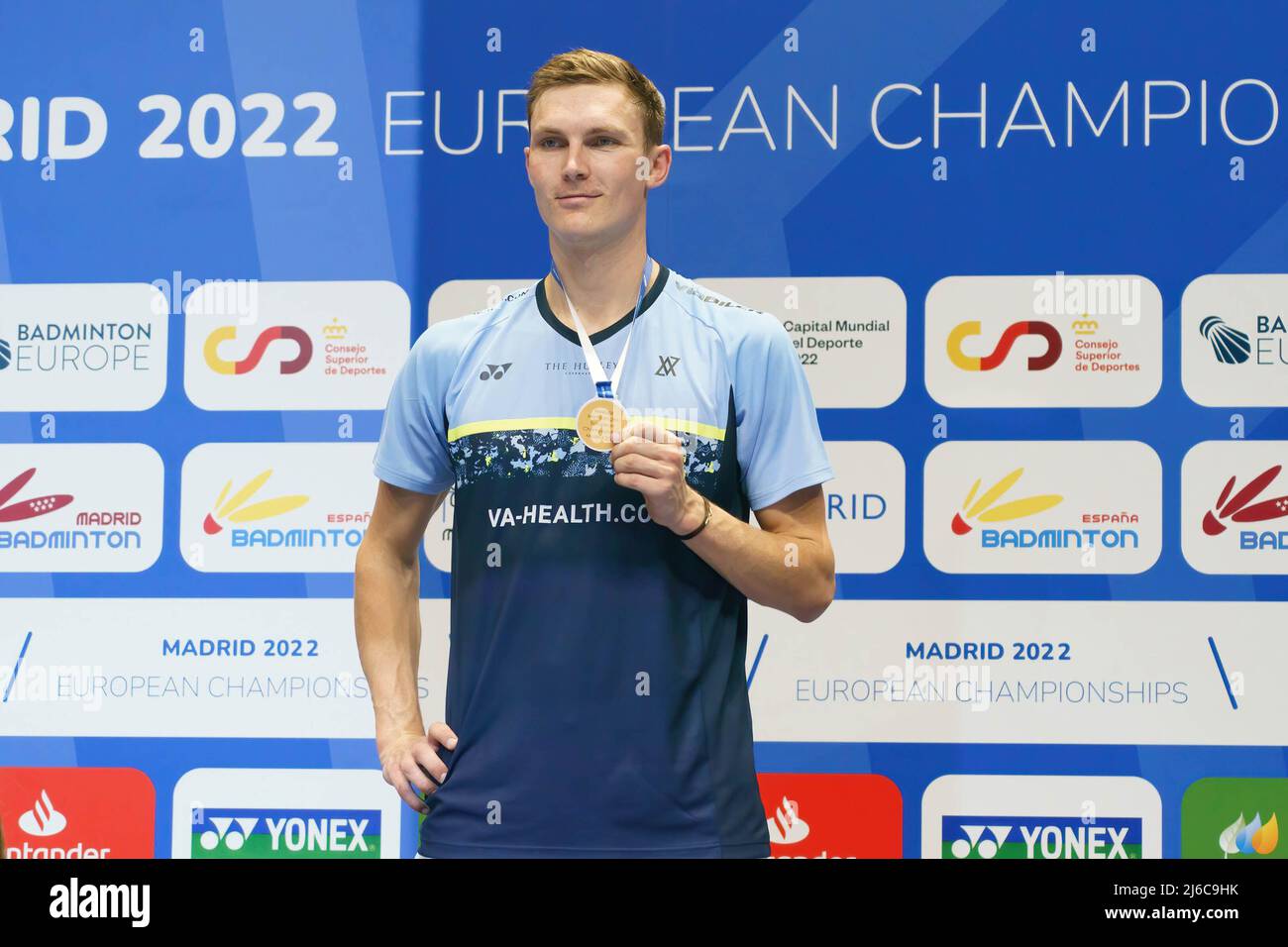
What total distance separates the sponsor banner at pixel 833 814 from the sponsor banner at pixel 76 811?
1.55 meters

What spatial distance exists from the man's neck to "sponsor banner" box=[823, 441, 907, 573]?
113cm

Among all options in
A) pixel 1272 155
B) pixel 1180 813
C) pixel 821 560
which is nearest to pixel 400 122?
pixel 821 560

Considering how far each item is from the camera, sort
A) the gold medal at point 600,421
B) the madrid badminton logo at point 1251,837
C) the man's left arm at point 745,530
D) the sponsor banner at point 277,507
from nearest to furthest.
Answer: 1. the man's left arm at point 745,530
2. the gold medal at point 600,421
3. the madrid badminton logo at point 1251,837
4. the sponsor banner at point 277,507

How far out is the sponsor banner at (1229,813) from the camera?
Result: 3.24 metres

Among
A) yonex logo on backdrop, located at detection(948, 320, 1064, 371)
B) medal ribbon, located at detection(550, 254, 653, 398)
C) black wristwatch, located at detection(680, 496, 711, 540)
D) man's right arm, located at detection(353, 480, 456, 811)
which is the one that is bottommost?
man's right arm, located at detection(353, 480, 456, 811)

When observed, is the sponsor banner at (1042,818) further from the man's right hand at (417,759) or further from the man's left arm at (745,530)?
the man's right hand at (417,759)

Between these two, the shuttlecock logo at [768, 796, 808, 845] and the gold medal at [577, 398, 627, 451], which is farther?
the shuttlecock logo at [768, 796, 808, 845]

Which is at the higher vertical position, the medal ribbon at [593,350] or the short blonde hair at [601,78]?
the short blonde hair at [601,78]

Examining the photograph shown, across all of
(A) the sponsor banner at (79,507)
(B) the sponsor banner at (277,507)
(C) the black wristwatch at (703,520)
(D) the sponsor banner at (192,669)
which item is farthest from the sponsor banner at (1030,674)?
(A) the sponsor banner at (79,507)

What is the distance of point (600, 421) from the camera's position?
2.15 m

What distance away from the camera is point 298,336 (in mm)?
3484

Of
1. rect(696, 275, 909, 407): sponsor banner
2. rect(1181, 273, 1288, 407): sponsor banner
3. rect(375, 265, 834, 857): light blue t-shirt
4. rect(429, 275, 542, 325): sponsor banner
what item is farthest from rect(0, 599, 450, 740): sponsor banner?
rect(1181, 273, 1288, 407): sponsor banner

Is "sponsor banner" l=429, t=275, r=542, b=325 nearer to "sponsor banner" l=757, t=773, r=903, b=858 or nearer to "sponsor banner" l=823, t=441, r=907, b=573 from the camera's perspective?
"sponsor banner" l=823, t=441, r=907, b=573

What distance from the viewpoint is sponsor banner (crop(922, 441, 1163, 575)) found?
3.28 metres
